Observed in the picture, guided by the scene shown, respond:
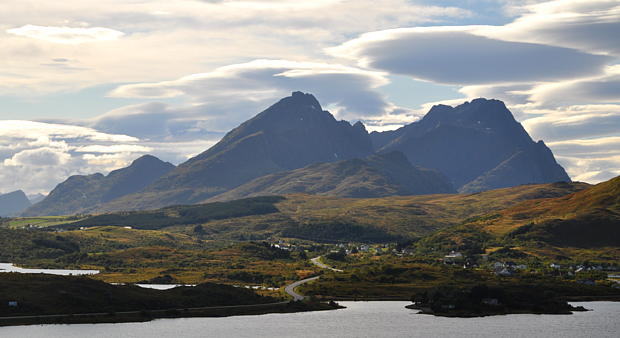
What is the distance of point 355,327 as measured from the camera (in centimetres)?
15600

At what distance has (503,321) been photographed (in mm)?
166500

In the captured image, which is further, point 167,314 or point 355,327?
point 167,314

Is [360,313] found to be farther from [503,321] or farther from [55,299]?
[55,299]

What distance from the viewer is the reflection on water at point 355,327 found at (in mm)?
142875

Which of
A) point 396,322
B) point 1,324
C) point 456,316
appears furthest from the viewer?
point 456,316

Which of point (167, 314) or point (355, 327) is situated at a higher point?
point (167, 314)

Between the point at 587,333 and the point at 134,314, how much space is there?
395 ft

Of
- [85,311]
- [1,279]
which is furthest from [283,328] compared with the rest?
[1,279]

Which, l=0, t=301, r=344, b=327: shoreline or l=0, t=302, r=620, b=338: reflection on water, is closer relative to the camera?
l=0, t=302, r=620, b=338: reflection on water

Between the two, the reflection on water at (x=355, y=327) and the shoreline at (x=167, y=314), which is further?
the shoreline at (x=167, y=314)

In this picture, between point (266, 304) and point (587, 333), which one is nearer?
point (587, 333)

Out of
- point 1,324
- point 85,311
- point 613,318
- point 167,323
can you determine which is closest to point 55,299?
point 85,311

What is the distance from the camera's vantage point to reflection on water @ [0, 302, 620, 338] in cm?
14288

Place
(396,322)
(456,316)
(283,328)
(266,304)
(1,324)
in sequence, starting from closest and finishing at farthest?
(1,324), (283,328), (396,322), (456,316), (266,304)
